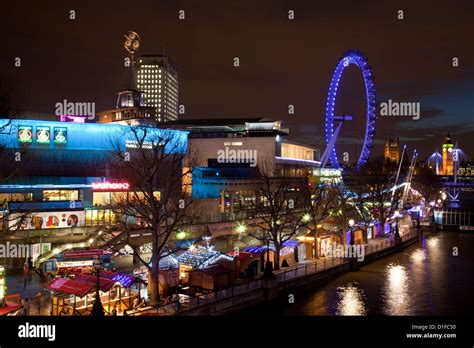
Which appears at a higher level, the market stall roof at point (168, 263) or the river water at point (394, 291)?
the market stall roof at point (168, 263)

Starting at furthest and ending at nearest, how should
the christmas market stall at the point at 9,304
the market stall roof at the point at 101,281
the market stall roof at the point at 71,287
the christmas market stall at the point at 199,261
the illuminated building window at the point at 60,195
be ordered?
the illuminated building window at the point at 60,195 < the christmas market stall at the point at 199,261 < the market stall roof at the point at 101,281 < the market stall roof at the point at 71,287 < the christmas market stall at the point at 9,304

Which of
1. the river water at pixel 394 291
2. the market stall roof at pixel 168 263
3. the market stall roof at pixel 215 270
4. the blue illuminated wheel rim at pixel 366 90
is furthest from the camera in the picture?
the blue illuminated wheel rim at pixel 366 90

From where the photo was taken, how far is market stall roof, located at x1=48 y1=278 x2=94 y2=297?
18.9 metres

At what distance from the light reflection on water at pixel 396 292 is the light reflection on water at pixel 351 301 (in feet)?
4.07

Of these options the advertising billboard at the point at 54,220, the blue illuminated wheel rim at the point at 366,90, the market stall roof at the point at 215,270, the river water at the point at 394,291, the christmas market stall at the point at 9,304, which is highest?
the blue illuminated wheel rim at the point at 366,90

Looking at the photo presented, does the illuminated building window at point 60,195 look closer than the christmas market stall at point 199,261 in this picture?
No

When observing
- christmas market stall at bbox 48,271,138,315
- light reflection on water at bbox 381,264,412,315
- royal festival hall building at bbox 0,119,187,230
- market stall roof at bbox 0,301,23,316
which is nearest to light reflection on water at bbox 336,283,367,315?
light reflection on water at bbox 381,264,412,315

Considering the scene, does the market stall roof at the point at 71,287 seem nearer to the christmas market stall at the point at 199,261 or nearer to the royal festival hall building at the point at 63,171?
the christmas market stall at the point at 199,261

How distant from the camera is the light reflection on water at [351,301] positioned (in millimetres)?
24578

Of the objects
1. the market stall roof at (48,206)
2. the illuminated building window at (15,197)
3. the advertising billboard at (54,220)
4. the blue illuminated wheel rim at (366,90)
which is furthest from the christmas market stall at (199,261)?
the blue illuminated wheel rim at (366,90)

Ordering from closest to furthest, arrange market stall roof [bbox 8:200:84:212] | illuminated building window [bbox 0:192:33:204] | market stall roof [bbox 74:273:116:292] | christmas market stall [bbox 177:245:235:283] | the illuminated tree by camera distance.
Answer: market stall roof [bbox 74:273:116:292] → the illuminated tree → christmas market stall [bbox 177:245:235:283] → market stall roof [bbox 8:200:84:212] → illuminated building window [bbox 0:192:33:204]

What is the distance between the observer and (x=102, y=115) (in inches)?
4643

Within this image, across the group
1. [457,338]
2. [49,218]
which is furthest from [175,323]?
[49,218]

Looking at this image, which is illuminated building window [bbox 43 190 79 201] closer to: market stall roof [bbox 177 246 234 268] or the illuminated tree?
the illuminated tree
